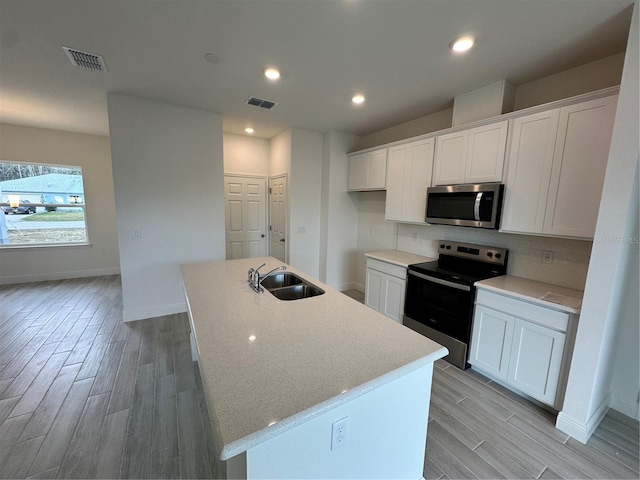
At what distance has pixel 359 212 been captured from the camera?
471 cm

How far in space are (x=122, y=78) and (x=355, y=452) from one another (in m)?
3.68

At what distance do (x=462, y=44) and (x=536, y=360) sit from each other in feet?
8.14

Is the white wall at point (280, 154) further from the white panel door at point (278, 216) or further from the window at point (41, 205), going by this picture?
the window at point (41, 205)

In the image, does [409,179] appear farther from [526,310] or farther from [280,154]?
[280,154]

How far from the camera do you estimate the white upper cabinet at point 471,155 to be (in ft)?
7.89

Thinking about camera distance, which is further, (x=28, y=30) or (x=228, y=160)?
(x=228, y=160)

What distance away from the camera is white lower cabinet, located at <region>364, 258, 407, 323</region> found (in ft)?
10.3

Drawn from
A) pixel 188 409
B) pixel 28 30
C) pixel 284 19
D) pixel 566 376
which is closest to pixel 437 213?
pixel 566 376

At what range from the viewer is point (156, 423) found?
1.86m

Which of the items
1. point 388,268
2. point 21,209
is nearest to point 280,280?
point 388,268

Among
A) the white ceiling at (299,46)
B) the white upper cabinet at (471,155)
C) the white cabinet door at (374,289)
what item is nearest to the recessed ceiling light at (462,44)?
the white ceiling at (299,46)

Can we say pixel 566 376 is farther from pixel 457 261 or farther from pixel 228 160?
pixel 228 160

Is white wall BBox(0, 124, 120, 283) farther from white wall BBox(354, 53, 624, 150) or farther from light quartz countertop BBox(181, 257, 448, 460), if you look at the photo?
white wall BBox(354, 53, 624, 150)

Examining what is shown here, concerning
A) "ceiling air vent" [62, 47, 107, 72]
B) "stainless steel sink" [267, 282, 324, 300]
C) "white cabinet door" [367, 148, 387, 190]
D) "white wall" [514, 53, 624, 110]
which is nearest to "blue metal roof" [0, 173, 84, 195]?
"ceiling air vent" [62, 47, 107, 72]
